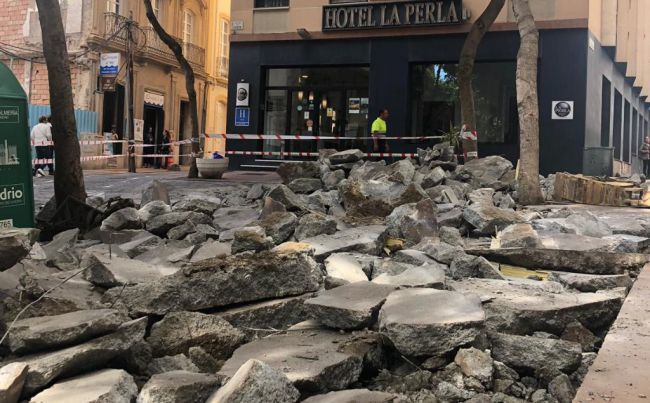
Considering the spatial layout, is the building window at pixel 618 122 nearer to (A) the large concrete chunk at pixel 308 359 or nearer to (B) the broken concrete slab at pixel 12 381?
(A) the large concrete chunk at pixel 308 359

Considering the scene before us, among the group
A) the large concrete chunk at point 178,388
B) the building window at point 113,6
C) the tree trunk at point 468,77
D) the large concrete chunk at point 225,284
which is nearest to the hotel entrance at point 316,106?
the tree trunk at point 468,77

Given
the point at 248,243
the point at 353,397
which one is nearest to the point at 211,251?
the point at 248,243

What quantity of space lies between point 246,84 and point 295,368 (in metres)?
17.9

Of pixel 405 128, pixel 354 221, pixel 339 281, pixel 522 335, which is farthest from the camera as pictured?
pixel 405 128

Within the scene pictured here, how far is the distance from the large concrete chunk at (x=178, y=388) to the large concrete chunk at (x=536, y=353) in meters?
1.47

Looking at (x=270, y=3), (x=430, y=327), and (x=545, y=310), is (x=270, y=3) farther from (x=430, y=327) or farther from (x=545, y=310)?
(x=430, y=327)

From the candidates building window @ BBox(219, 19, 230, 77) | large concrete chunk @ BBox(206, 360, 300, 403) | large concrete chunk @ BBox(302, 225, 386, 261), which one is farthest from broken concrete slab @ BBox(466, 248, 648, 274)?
building window @ BBox(219, 19, 230, 77)

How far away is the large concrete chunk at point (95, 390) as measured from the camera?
2.62m

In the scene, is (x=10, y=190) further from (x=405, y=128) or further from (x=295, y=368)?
(x=405, y=128)

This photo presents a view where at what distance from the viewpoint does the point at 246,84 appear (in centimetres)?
2014

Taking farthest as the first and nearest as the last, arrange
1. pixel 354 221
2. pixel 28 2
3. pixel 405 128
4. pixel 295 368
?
pixel 28 2 < pixel 405 128 < pixel 354 221 < pixel 295 368

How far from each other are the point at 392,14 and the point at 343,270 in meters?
14.9

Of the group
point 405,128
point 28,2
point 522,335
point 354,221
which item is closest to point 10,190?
point 354,221

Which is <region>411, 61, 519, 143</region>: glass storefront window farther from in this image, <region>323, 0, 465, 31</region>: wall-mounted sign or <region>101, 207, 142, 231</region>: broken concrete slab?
<region>101, 207, 142, 231</region>: broken concrete slab
